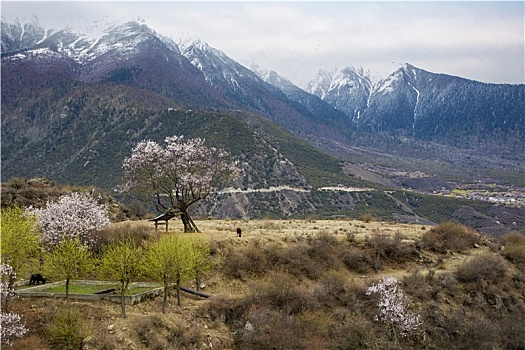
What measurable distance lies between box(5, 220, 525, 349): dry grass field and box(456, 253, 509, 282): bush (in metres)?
0.08

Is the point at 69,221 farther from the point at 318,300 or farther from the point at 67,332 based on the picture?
the point at 318,300

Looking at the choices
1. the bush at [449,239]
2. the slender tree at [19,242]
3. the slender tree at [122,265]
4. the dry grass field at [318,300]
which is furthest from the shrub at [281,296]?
the bush at [449,239]

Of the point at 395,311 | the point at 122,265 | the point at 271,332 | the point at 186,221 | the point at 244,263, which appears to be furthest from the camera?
the point at 186,221

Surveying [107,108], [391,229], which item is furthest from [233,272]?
[107,108]

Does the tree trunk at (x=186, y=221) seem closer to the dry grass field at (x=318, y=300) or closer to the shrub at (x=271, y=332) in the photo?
the dry grass field at (x=318, y=300)

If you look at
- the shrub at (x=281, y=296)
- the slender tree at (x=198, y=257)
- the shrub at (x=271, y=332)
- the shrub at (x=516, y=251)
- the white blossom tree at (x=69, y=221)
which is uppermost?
the white blossom tree at (x=69, y=221)

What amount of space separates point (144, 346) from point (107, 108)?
157 metres

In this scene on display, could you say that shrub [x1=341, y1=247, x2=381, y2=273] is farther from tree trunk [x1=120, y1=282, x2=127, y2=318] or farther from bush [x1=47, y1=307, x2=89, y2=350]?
bush [x1=47, y1=307, x2=89, y2=350]

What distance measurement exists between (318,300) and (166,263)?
36.7ft

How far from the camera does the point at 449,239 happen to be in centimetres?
4344

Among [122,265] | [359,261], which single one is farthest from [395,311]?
[122,265]

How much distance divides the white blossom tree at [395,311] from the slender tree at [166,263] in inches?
510

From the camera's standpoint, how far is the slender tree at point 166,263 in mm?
27312

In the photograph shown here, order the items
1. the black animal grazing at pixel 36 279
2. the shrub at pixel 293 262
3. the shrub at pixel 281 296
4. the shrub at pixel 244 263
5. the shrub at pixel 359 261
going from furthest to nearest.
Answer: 1. the shrub at pixel 359 261
2. the shrub at pixel 293 262
3. the shrub at pixel 244 263
4. the shrub at pixel 281 296
5. the black animal grazing at pixel 36 279
